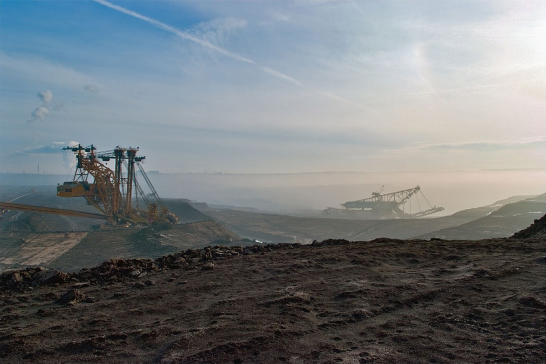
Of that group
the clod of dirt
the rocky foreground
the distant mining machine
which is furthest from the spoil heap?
the distant mining machine

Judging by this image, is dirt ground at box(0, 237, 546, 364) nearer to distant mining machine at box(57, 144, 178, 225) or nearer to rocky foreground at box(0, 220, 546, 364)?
rocky foreground at box(0, 220, 546, 364)

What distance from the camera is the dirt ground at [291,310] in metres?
4.65

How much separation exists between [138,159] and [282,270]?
3601 centimetres

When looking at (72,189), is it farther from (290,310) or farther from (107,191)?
(290,310)

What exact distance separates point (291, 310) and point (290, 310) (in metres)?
0.02

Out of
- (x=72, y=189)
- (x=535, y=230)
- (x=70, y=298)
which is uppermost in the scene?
(x=72, y=189)

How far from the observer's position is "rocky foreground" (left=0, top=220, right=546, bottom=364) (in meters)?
4.66

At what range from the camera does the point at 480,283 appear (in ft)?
23.3

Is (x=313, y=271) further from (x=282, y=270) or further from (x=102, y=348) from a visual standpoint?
(x=102, y=348)

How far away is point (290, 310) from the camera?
19.6 feet

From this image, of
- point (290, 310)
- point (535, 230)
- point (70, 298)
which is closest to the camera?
point (290, 310)

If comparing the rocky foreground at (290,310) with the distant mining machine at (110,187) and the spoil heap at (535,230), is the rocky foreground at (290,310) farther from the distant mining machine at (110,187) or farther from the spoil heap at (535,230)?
the distant mining machine at (110,187)

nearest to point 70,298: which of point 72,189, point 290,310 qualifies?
point 290,310

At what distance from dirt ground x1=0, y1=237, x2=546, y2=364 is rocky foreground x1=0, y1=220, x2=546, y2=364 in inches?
0.9
